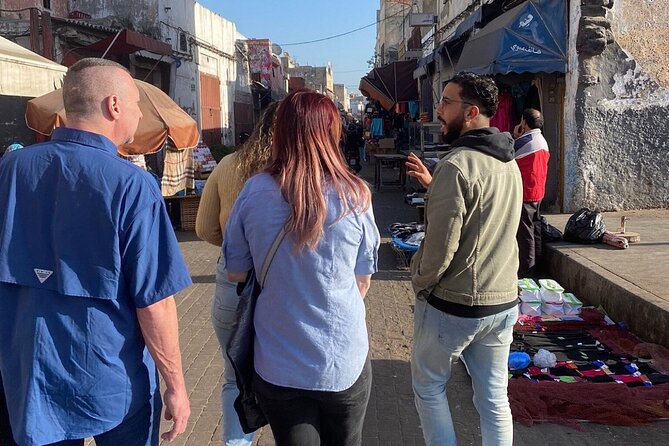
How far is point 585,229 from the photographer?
23.0 feet

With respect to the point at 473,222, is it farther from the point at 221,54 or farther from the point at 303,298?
the point at 221,54

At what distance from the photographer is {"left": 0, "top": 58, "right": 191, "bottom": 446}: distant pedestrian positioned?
1880 mm

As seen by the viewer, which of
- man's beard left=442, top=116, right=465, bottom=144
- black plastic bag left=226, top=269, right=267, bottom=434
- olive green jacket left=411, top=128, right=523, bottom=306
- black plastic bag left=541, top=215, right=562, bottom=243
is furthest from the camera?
black plastic bag left=541, top=215, right=562, bottom=243

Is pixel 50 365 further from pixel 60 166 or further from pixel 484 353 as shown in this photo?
pixel 484 353

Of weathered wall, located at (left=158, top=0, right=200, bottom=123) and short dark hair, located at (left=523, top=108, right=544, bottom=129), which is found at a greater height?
weathered wall, located at (left=158, top=0, right=200, bottom=123)

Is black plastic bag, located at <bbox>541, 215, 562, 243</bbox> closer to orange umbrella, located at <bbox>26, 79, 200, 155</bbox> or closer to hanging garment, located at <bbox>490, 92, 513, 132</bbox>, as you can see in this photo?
hanging garment, located at <bbox>490, 92, 513, 132</bbox>

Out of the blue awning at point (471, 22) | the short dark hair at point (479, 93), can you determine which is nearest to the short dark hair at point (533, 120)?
the short dark hair at point (479, 93)

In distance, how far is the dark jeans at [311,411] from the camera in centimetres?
214

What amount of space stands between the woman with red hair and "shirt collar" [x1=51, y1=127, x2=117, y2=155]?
0.48 meters

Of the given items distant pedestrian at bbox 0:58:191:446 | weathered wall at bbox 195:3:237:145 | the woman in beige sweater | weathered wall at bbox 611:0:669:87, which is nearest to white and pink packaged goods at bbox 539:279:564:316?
the woman in beige sweater

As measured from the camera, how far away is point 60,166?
1.89 meters

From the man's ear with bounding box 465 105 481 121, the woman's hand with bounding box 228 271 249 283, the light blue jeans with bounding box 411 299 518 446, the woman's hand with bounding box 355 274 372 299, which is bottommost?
the light blue jeans with bounding box 411 299 518 446

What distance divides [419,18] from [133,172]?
1712 cm

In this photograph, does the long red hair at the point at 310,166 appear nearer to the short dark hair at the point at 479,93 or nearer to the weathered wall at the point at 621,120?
the short dark hair at the point at 479,93
